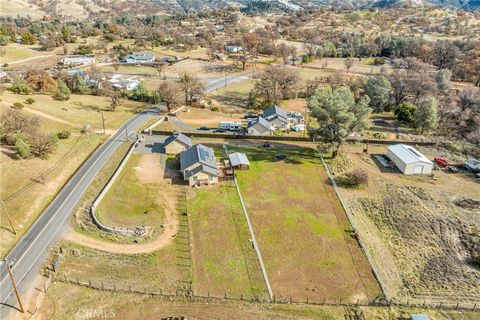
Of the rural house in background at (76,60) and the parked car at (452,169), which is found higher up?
the rural house in background at (76,60)

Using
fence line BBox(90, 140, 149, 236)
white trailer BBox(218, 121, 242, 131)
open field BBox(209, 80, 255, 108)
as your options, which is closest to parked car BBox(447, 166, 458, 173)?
white trailer BBox(218, 121, 242, 131)

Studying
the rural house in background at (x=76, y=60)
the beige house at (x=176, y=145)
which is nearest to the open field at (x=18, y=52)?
the rural house in background at (x=76, y=60)

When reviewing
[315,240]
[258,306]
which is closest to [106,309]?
[258,306]

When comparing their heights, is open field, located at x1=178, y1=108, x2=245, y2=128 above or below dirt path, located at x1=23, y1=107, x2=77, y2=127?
below

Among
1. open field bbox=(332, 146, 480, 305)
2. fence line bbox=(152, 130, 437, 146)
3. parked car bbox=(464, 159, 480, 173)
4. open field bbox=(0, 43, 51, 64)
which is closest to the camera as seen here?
open field bbox=(332, 146, 480, 305)

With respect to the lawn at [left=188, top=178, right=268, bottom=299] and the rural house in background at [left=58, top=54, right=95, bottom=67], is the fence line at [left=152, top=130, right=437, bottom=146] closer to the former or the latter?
the lawn at [left=188, top=178, right=268, bottom=299]

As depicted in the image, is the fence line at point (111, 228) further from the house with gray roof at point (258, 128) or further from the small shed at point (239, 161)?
the house with gray roof at point (258, 128)
